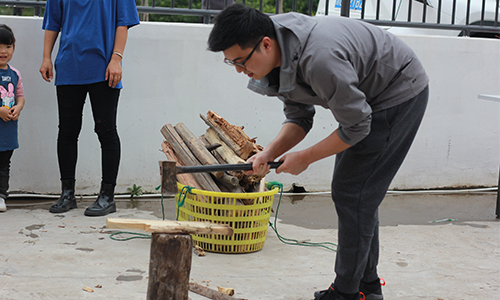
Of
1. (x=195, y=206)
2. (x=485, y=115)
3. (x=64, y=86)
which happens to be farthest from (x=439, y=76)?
(x=64, y=86)

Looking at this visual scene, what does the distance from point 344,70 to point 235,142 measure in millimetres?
1671

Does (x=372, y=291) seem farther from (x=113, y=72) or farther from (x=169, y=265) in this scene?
(x=113, y=72)

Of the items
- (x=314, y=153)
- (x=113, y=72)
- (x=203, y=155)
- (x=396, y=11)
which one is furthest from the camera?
(x=396, y=11)

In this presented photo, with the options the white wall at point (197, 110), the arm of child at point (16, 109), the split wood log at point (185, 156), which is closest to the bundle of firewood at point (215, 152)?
the split wood log at point (185, 156)

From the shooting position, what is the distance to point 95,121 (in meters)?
3.49

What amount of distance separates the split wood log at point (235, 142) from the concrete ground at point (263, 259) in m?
0.61

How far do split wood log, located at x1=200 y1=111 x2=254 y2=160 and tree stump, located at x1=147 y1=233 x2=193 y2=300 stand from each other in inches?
56.4

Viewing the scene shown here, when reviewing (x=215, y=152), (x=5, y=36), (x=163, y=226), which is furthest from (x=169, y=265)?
(x=5, y=36)

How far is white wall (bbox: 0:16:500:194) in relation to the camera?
407 cm

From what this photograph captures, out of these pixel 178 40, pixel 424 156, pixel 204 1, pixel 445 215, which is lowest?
pixel 445 215

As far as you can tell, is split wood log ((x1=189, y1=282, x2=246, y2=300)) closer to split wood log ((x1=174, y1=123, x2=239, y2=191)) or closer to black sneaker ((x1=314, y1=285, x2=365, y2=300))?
black sneaker ((x1=314, y1=285, x2=365, y2=300))

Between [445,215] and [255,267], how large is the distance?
2.01m

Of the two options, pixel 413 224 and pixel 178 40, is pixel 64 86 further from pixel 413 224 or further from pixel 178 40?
pixel 413 224

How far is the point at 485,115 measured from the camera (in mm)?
4809
